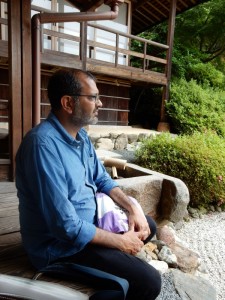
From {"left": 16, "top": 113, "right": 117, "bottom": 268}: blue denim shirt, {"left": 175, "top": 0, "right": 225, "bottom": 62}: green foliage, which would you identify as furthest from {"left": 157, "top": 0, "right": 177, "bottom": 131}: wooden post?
{"left": 16, "top": 113, "right": 117, "bottom": 268}: blue denim shirt

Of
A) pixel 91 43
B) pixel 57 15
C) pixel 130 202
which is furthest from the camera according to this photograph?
pixel 91 43

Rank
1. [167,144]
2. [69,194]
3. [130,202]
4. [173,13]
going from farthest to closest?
[173,13] < [167,144] < [130,202] < [69,194]

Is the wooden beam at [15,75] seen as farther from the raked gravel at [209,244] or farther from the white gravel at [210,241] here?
the white gravel at [210,241]

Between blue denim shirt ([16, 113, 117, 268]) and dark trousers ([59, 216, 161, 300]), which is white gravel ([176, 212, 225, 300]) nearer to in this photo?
dark trousers ([59, 216, 161, 300])

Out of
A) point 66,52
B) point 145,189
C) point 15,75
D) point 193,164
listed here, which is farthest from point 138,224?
point 66,52

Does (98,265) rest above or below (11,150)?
below

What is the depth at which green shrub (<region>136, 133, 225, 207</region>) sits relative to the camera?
475 cm

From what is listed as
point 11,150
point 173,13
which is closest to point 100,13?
point 11,150

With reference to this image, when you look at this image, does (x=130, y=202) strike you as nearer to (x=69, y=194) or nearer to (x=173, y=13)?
(x=69, y=194)

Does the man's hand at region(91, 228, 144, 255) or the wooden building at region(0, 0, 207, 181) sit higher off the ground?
the wooden building at region(0, 0, 207, 181)

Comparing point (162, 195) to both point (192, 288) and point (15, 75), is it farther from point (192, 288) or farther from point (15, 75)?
point (15, 75)

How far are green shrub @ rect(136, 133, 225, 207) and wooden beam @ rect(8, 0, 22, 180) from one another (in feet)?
7.93

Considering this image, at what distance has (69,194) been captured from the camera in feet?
5.20

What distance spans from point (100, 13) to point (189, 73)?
941cm
